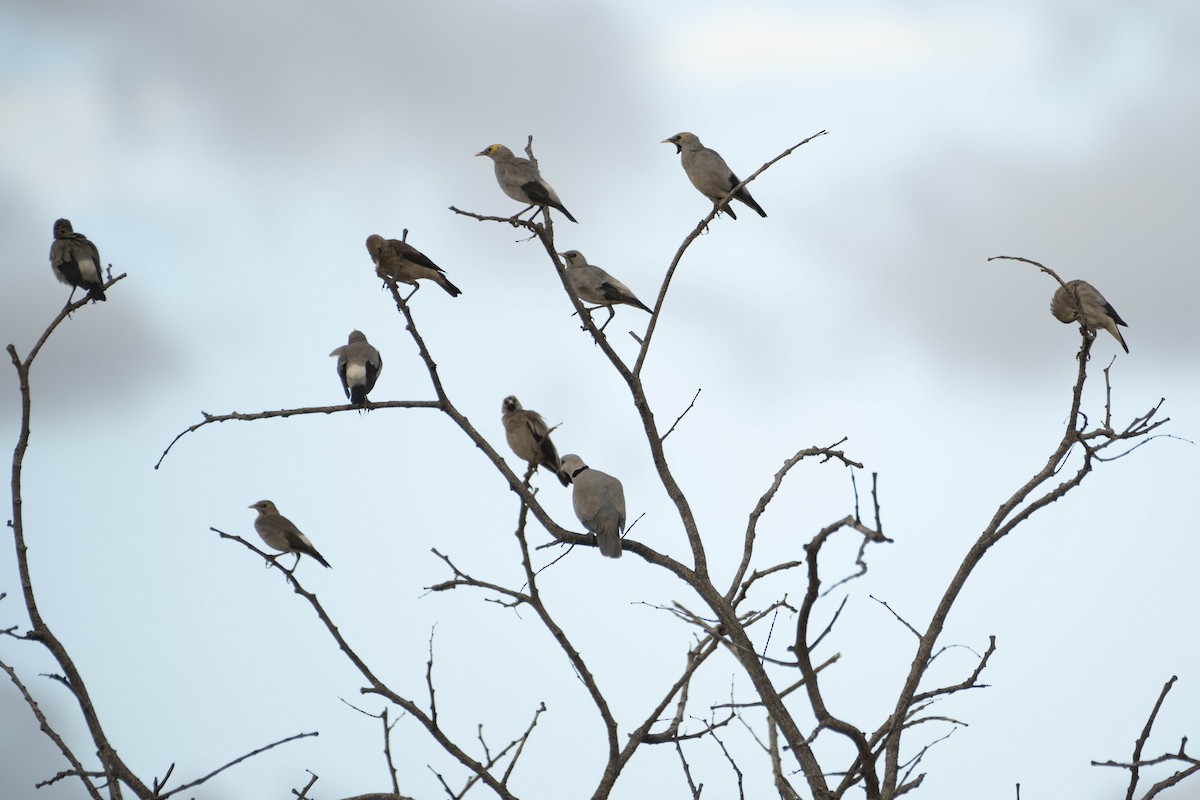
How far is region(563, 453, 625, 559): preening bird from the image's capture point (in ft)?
22.4

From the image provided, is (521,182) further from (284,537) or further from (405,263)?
(284,537)

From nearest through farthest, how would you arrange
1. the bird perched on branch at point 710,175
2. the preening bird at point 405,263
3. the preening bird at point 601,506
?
the preening bird at point 601,506
the preening bird at point 405,263
the bird perched on branch at point 710,175

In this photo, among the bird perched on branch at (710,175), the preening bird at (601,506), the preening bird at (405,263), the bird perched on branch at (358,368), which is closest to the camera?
the preening bird at (601,506)

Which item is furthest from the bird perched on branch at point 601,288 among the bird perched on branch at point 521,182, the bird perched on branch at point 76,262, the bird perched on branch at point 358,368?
the bird perched on branch at point 76,262

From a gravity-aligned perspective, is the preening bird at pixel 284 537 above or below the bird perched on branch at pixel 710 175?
below

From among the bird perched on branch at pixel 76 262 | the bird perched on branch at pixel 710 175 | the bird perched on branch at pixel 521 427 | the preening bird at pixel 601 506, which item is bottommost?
the preening bird at pixel 601 506

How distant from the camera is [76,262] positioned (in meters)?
11.7

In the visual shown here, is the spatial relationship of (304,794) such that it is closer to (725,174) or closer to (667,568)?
(667,568)

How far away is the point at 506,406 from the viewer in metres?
9.94

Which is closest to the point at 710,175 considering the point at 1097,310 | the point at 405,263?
Answer: the point at 405,263

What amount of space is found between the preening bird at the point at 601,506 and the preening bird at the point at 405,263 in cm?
305

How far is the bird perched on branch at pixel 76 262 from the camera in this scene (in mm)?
11672

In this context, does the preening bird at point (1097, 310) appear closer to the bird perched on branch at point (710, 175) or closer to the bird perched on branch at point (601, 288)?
the bird perched on branch at point (710, 175)

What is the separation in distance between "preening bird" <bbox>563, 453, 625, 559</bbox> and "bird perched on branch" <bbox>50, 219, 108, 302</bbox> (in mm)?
6061
